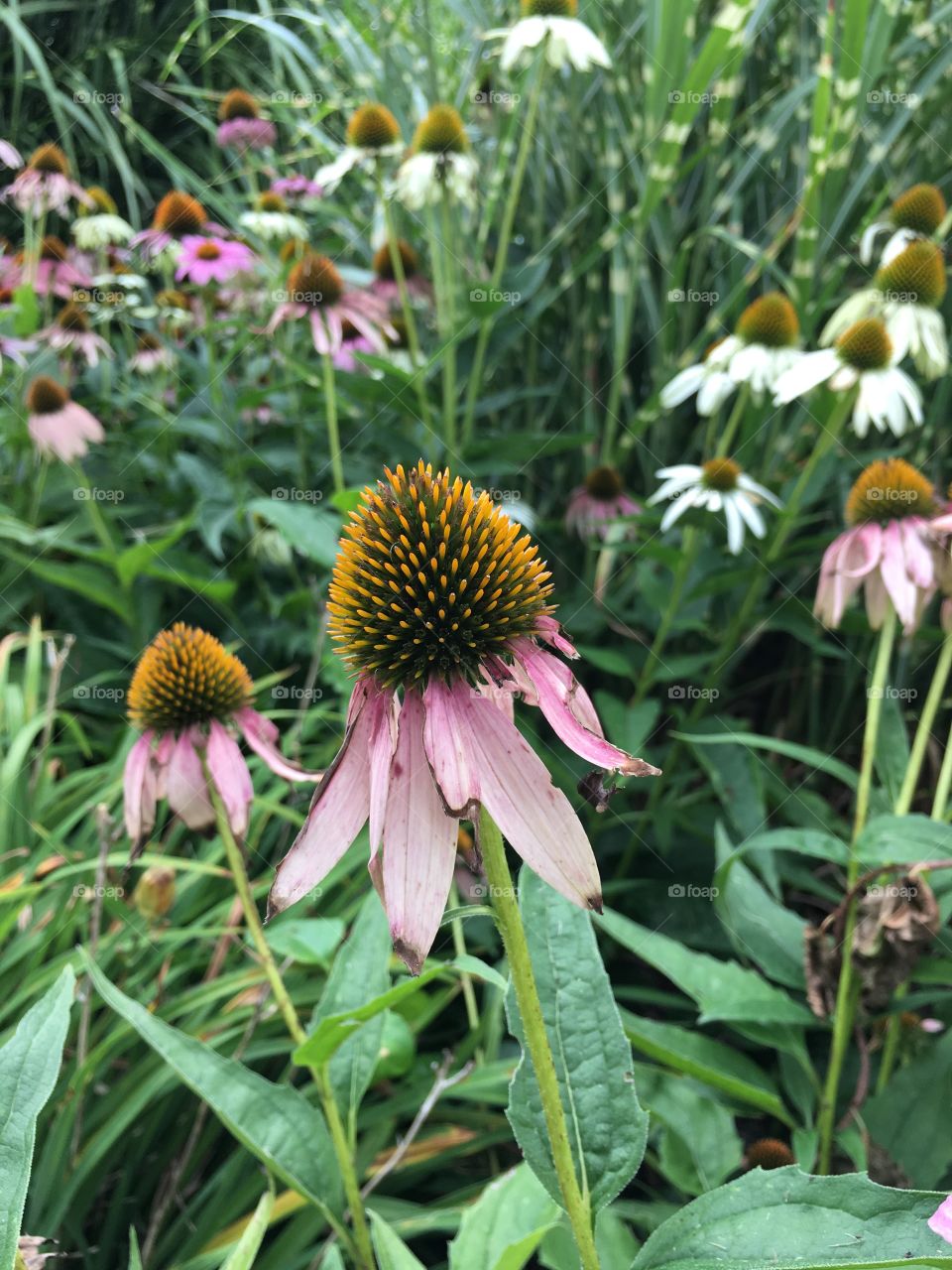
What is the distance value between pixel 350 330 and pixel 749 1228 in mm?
2157

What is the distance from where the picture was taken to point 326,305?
2025mm

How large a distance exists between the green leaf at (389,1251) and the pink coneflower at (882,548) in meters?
0.90

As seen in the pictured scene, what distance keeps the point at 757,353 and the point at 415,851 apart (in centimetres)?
137

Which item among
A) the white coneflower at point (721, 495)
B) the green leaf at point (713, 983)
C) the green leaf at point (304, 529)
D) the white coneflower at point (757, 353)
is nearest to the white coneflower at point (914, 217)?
the white coneflower at point (757, 353)

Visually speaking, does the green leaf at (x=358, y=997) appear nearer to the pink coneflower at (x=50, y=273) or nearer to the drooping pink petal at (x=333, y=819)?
the drooping pink petal at (x=333, y=819)

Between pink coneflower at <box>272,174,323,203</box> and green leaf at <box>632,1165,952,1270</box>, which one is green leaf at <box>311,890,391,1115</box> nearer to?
green leaf at <box>632,1165,952,1270</box>

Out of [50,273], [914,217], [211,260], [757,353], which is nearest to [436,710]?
[757,353]

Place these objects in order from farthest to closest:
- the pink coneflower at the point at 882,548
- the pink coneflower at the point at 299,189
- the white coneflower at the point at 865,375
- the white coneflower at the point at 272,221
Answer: the pink coneflower at the point at 299,189, the white coneflower at the point at 272,221, the white coneflower at the point at 865,375, the pink coneflower at the point at 882,548

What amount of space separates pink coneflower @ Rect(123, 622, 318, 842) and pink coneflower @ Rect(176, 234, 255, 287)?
58.8 inches

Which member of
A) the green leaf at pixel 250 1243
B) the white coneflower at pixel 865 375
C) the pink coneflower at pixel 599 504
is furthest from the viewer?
the pink coneflower at pixel 599 504

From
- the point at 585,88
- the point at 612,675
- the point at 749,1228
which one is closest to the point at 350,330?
the point at 585,88

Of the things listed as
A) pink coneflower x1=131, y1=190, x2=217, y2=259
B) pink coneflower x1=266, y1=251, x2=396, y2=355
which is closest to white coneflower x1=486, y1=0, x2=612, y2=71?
pink coneflower x1=266, y1=251, x2=396, y2=355

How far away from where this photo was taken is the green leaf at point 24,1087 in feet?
2.01

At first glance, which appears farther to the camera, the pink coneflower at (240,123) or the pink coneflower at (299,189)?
the pink coneflower at (240,123)
